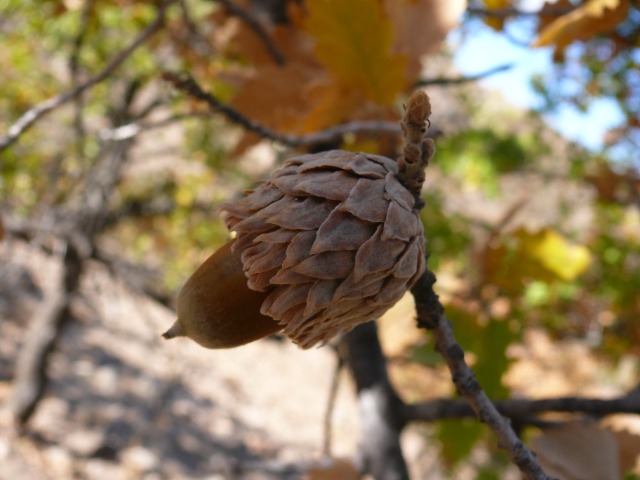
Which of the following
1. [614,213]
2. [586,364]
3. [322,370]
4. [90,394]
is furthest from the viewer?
[586,364]

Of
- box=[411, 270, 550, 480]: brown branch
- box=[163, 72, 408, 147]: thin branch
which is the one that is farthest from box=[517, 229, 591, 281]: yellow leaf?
box=[411, 270, 550, 480]: brown branch

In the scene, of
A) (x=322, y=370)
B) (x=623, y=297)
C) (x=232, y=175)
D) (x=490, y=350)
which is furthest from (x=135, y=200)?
(x=490, y=350)

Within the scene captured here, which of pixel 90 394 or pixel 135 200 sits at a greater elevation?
pixel 135 200

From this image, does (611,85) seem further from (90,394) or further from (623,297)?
(90,394)

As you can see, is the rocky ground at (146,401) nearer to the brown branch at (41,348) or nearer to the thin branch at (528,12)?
the brown branch at (41,348)

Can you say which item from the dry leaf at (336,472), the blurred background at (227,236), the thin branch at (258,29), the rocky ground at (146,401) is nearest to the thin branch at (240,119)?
→ the blurred background at (227,236)

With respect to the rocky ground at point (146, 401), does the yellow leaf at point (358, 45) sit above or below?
above

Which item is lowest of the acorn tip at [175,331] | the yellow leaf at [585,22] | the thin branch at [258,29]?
the acorn tip at [175,331]
